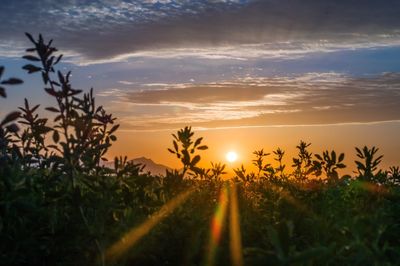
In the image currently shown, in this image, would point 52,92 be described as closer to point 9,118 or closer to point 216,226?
point 9,118

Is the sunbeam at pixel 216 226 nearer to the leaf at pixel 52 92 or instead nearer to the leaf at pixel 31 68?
the leaf at pixel 52 92

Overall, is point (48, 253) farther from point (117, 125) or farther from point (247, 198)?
point (247, 198)

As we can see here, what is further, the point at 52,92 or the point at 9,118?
the point at 52,92

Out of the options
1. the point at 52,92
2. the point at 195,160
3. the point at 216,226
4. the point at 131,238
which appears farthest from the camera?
the point at 216,226

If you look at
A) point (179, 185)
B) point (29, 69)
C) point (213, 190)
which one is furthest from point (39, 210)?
point (213, 190)

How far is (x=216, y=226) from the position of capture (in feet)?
19.1

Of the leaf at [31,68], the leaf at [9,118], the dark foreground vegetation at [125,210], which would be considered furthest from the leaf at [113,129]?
the leaf at [9,118]

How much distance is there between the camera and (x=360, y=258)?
8.60 feet

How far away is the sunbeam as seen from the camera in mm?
4923

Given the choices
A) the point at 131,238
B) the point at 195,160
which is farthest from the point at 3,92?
the point at 195,160

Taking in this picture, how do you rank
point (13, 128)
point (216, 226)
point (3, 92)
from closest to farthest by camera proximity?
point (3, 92) → point (13, 128) → point (216, 226)

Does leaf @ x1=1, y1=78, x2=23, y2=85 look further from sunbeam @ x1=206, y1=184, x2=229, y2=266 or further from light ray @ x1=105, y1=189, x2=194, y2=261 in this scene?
sunbeam @ x1=206, y1=184, x2=229, y2=266

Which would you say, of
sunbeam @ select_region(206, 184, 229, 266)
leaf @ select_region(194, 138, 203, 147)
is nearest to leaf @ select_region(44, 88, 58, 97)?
leaf @ select_region(194, 138, 203, 147)

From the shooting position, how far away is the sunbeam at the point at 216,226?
4.92 metres
